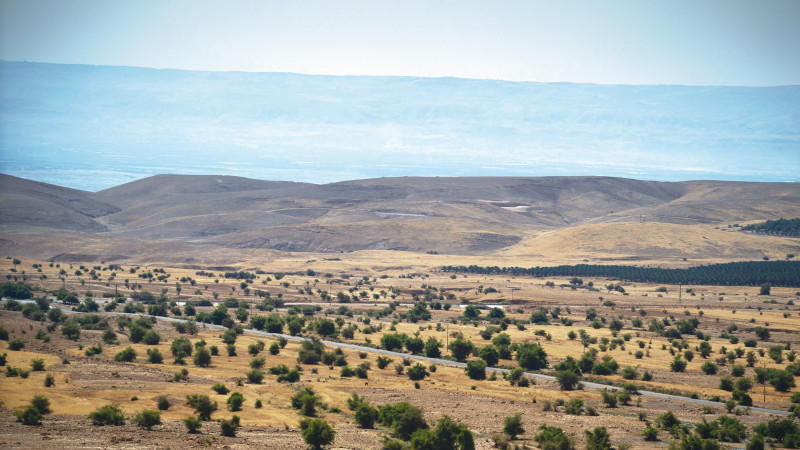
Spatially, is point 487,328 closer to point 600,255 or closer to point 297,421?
point 297,421

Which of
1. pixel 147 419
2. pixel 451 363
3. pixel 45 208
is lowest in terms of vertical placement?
pixel 451 363

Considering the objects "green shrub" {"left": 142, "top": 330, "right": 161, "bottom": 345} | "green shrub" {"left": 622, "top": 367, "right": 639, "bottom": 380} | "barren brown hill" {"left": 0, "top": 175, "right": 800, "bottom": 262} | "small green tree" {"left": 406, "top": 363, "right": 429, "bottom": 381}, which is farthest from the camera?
"barren brown hill" {"left": 0, "top": 175, "right": 800, "bottom": 262}

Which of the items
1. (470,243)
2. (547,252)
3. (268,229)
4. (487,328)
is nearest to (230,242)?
(268,229)

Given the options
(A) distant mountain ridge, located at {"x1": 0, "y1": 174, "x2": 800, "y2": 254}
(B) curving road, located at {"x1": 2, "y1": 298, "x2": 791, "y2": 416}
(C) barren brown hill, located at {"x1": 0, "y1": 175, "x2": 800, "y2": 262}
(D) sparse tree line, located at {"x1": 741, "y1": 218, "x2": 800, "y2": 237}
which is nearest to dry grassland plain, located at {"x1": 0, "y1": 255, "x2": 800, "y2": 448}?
(B) curving road, located at {"x1": 2, "y1": 298, "x2": 791, "y2": 416}

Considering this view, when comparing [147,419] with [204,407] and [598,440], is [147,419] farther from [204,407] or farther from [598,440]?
[598,440]

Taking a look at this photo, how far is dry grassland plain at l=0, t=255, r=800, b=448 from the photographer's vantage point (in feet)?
109

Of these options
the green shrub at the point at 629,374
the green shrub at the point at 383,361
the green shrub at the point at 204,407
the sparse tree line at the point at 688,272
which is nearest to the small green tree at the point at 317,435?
the green shrub at the point at 204,407

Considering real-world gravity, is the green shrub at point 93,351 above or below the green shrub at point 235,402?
below

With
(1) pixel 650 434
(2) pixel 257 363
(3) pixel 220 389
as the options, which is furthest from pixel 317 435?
(2) pixel 257 363

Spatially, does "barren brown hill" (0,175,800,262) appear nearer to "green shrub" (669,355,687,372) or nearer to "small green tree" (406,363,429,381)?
"green shrub" (669,355,687,372)

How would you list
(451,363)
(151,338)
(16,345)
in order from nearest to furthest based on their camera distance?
(16,345)
(451,363)
(151,338)

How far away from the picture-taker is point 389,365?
167ft

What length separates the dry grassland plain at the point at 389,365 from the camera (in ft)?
109

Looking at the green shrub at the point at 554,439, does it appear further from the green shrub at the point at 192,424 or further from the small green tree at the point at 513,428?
the green shrub at the point at 192,424
